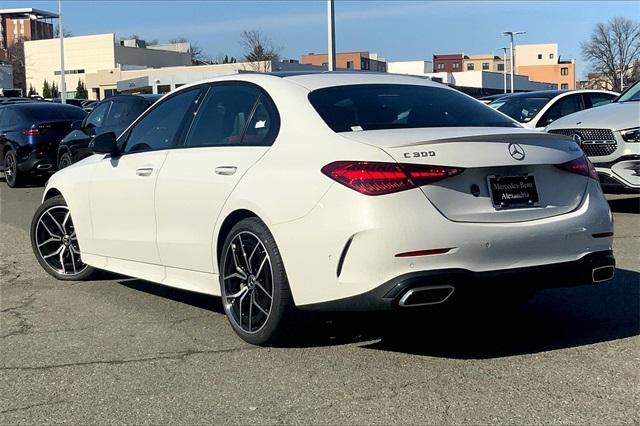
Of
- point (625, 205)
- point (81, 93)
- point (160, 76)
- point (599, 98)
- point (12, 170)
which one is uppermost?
point (160, 76)

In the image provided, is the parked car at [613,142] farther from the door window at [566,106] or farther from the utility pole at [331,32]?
the utility pole at [331,32]

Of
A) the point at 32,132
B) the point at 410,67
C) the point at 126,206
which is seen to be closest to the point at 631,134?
the point at 126,206

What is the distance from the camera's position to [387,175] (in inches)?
158

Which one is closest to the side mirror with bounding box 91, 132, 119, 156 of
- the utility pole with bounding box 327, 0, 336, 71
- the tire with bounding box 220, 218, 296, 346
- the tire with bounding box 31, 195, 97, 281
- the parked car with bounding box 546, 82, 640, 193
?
the tire with bounding box 31, 195, 97, 281

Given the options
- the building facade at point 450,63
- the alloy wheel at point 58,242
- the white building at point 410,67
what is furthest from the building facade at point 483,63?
the alloy wheel at point 58,242

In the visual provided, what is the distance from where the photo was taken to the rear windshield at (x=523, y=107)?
41.2 feet

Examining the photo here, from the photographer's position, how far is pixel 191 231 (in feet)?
16.9

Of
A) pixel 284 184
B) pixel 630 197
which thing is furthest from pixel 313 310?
pixel 630 197

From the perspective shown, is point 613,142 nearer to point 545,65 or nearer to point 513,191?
point 513,191

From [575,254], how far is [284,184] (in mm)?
1667

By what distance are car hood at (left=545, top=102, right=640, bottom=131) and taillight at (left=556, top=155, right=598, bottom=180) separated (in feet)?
16.6

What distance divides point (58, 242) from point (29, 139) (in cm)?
925

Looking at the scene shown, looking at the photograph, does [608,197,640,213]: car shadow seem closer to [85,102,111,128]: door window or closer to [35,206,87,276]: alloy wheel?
[35,206,87,276]: alloy wheel

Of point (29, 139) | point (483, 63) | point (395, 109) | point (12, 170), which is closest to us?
point (395, 109)
